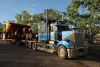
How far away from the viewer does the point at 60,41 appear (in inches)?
711

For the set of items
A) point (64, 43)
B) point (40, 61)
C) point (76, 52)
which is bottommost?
point (40, 61)

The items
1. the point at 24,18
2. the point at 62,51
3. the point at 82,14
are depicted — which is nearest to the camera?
the point at 62,51

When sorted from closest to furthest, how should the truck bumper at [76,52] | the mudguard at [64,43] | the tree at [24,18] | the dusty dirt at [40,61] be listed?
1. the dusty dirt at [40,61]
2. the truck bumper at [76,52]
3. the mudguard at [64,43]
4. the tree at [24,18]

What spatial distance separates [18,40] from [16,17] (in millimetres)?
58262

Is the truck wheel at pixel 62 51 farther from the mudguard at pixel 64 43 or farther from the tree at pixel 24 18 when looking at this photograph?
the tree at pixel 24 18

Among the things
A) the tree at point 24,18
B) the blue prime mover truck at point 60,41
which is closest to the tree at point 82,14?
the blue prime mover truck at point 60,41

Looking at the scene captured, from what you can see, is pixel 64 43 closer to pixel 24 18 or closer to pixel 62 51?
pixel 62 51

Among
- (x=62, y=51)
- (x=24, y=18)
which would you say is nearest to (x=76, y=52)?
(x=62, y=51)

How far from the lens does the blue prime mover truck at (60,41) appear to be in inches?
677

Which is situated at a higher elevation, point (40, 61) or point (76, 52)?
→ point (76, 52)

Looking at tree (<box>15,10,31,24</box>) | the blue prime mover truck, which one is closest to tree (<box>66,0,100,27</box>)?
the blue prime mover truck

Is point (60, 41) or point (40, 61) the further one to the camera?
point (60, 41)

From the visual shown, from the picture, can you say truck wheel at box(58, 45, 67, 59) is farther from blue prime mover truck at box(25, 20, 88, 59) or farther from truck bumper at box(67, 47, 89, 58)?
truck bumper at box(67, 47, 89, 58)

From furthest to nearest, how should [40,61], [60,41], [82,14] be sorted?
[82,14] < [60,41] < [40,61]
